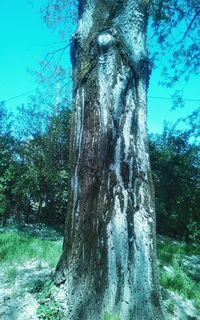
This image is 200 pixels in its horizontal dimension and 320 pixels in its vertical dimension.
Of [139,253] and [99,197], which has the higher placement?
[99,197]

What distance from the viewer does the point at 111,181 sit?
3.22 m

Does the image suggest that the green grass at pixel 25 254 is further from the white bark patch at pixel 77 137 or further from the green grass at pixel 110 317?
the green grass at pixel 110 317

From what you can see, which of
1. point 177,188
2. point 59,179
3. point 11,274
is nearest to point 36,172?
point 59,179

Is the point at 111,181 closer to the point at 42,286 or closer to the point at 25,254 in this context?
the point at 42,286

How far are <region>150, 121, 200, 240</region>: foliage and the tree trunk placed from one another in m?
9.65

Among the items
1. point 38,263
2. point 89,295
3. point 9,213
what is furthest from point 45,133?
point 89,295

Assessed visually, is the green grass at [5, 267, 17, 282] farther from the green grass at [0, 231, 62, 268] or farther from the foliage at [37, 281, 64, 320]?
the foliage at [37, 281, 64, 320]

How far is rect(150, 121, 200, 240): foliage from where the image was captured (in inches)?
514

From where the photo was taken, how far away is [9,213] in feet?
44.0

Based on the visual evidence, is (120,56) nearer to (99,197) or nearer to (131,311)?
(99,197)

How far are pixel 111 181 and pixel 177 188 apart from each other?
10501 millimetres

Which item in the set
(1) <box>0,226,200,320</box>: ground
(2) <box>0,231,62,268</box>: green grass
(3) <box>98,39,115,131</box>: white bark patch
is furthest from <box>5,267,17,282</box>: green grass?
(3) <box>98,39,115,131</box>: white bark patch

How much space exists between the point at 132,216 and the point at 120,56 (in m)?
1.66

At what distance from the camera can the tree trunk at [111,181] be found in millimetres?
3057
